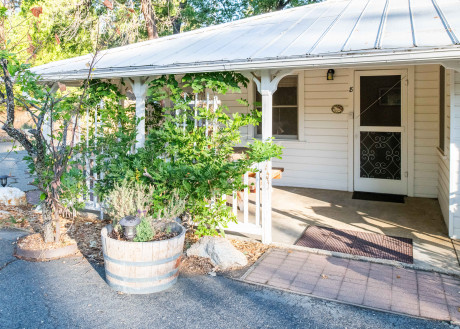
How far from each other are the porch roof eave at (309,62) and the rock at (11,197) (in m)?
2.92

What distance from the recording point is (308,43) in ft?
16.5

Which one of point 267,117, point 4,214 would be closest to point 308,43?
point 267,117

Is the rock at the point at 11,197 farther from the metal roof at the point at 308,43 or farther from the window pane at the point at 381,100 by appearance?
the window pane at the point at 381,100

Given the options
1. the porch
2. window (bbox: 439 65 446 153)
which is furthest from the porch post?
window (bbox: 439 65 446 153)

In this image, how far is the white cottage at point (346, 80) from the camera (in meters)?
4.63

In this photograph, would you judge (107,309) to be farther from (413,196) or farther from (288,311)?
(413,196)

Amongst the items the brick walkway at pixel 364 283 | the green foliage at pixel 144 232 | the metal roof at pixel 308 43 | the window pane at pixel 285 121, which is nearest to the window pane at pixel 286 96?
the window pane at pixel 285 121

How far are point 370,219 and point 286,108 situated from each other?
3060 mm

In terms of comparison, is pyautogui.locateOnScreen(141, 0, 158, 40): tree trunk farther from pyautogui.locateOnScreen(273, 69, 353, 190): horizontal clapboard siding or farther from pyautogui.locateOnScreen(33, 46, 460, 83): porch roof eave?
pyautogui.locateOnScreen(33, 46, 460, 83): porch roof eave

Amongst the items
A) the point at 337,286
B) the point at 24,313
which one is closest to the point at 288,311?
the point at 337,286

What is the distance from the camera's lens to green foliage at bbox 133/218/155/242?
3869 mm

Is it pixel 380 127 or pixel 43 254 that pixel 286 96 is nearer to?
pixel 380 127

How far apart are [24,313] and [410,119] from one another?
6.37 m

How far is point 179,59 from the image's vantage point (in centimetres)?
548
